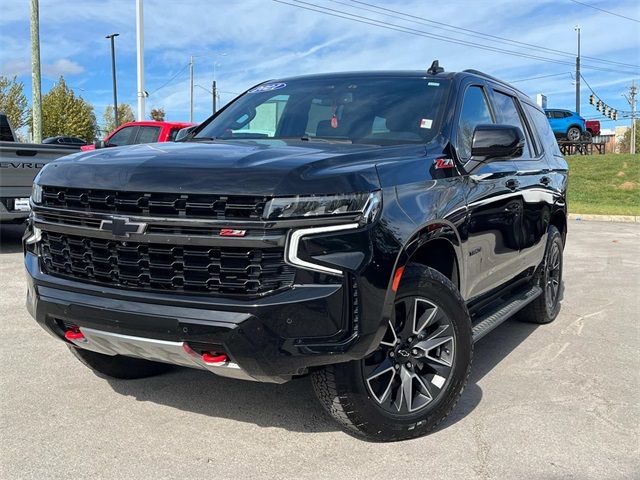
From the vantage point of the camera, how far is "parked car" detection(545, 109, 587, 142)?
30.3m

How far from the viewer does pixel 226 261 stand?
106 inches

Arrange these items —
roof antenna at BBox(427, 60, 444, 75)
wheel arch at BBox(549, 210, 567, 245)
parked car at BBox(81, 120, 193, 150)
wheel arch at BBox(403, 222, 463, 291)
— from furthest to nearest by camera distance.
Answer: parked car at BBox(81, 120, 193, 150) < wheel arch at BBox(549, 210, 567, 245) < roof antenna at BBox(427, 60, 444, 75) < wheel arch at BBox(403, 222, 463, 291)

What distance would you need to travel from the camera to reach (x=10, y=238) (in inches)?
399

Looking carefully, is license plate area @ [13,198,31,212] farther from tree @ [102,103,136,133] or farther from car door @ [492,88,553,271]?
tree @ [102,103,136,133]

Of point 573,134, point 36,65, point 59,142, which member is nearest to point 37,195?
point 59,142

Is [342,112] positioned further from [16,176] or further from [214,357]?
[16,176]

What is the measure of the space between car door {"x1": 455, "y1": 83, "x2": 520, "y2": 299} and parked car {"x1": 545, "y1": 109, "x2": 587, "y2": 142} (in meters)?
28.1

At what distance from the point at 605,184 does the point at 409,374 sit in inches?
861

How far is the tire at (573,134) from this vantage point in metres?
30.5

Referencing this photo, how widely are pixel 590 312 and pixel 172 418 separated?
173 inches

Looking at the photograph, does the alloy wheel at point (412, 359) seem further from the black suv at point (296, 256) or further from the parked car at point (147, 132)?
the parked car at point (147, 132)

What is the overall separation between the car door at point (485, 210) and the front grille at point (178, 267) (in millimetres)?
1434

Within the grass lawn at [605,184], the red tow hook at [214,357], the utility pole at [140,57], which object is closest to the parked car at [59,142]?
the utility pole at [140,57]

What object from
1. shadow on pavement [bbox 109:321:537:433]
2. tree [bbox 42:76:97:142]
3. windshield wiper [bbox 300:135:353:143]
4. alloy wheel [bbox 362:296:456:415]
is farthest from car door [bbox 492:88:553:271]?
tree [bbox 42:76:97:142]
